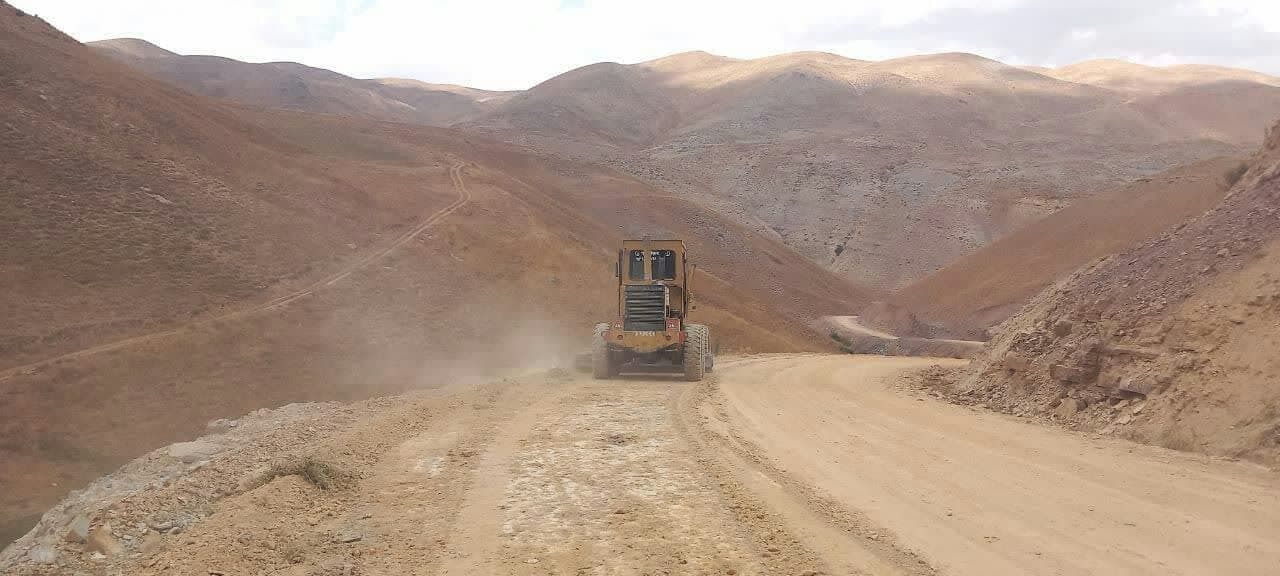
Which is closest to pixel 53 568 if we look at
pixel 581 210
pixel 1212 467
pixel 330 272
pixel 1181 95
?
pixel 1212 467

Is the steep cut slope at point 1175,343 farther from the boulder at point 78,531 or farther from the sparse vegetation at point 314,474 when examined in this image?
the boulder at point 78,531

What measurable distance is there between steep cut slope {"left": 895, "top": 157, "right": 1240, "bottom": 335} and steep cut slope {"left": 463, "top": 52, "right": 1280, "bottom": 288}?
66.3ft

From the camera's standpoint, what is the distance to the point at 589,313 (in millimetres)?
35750

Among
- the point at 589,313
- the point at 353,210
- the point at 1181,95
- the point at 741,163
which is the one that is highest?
the point at 1181,95

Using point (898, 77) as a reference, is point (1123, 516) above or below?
below

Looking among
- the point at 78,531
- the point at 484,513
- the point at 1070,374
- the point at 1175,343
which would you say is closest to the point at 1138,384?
the point at 1175,343

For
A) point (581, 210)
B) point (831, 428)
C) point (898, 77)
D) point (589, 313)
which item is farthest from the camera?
point (898, 77)

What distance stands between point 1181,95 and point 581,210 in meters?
113

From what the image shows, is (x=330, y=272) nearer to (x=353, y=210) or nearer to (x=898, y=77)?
(x=353, y=210)

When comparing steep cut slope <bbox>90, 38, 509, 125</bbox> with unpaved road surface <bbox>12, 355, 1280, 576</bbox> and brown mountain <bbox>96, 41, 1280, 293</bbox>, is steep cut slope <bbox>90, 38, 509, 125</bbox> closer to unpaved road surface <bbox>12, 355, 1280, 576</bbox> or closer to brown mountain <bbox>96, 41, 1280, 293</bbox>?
brown mountain <bbox>96, 41, 1280, 293</bbox>

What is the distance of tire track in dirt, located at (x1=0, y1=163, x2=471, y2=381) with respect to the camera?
69.5 feet

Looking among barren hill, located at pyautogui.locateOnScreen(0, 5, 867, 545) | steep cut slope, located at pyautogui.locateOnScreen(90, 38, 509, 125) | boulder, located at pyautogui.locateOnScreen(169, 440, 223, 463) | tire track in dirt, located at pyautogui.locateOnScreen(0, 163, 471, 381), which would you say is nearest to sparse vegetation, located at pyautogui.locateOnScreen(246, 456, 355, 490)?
boulder, located at pyautogui.locateOnScreen(169, 440, 223, 463)

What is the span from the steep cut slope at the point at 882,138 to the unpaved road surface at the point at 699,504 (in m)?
70.4

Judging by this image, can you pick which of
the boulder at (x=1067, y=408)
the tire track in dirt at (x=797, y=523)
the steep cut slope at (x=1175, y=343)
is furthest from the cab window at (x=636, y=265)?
the boulder at (x=1067, y=408)
